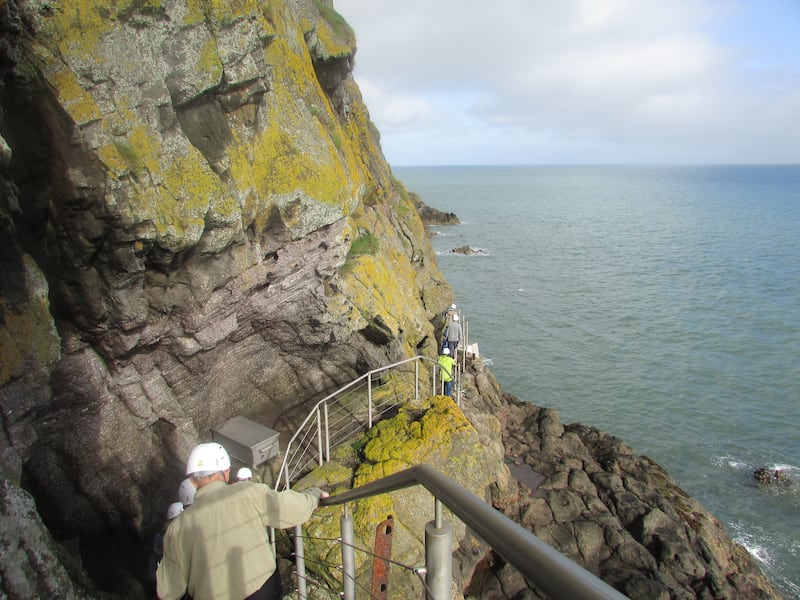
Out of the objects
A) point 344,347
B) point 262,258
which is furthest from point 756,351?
point 262,258

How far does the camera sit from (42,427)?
28.9 feet

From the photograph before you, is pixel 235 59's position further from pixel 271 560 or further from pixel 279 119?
pixel 271 560

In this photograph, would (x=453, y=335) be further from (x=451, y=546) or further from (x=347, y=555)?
(x=451, y=546)

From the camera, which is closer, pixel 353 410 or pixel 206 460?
pixel 206 460

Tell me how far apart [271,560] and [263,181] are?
8.36 metres

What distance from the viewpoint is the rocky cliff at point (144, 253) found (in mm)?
7852

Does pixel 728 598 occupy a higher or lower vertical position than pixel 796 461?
higher

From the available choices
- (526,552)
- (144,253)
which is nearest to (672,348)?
(144,253)

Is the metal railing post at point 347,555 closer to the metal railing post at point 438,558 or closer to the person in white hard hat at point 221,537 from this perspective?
the person in white hard hat at point 221,537

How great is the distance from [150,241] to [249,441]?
13.2 ft

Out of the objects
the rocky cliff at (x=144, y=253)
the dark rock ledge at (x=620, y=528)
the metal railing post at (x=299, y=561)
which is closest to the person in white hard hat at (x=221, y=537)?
the metal railing post at (x=299, y=561)

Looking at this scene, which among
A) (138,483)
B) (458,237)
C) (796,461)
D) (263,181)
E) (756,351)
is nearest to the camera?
(138,483)

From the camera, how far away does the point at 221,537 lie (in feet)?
13.1

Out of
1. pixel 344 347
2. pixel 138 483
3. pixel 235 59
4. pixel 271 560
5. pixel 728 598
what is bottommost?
pixel 728 598
